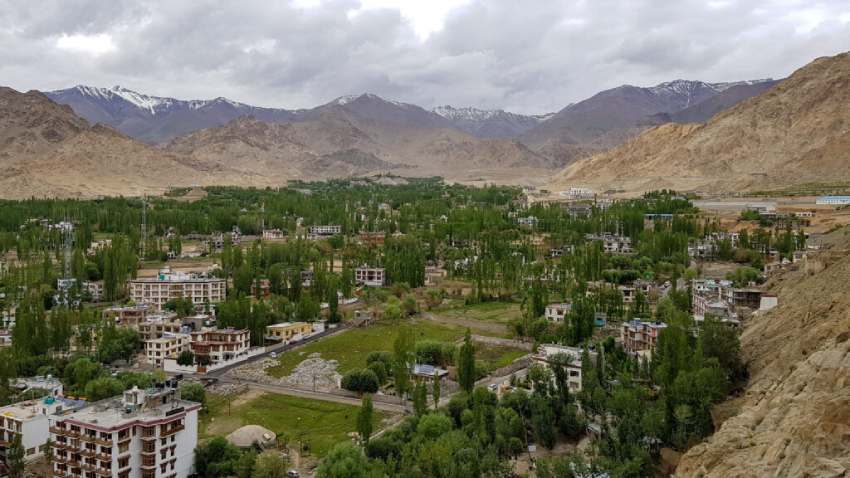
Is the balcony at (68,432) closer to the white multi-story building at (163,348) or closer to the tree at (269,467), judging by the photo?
the tree at (269,467)

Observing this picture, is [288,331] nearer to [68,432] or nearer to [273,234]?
[68,432]

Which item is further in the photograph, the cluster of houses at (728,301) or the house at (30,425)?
the cluster of houses at (728,301)

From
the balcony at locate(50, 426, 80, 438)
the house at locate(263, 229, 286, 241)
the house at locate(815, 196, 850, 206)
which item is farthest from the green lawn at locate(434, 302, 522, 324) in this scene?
the house at locate(815, 196, 850, 206)

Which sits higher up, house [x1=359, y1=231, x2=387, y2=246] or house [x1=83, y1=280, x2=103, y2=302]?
house [x1=359, y1=231, x2=387, y2=246]

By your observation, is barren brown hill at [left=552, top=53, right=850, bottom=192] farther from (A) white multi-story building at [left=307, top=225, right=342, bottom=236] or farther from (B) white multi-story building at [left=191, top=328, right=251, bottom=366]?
(B) white multi-story building at [left=191, top=328, right=251, bottom=366]

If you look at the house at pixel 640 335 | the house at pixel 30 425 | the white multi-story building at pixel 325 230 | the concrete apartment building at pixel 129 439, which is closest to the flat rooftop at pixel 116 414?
the concrete apartment building at pixel 129 439

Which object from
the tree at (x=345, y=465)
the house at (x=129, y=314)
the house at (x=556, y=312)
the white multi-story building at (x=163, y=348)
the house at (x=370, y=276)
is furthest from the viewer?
the house at (x=370, y=276)

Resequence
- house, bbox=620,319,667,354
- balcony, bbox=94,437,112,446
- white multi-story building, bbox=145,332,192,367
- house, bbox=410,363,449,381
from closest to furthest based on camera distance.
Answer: balcony, bbox=94,437,112,446 → house, bbox=410,363,449,381 → house, bbox=620,319,667,354 → white multi-story building, bbox=145,332,192,367
